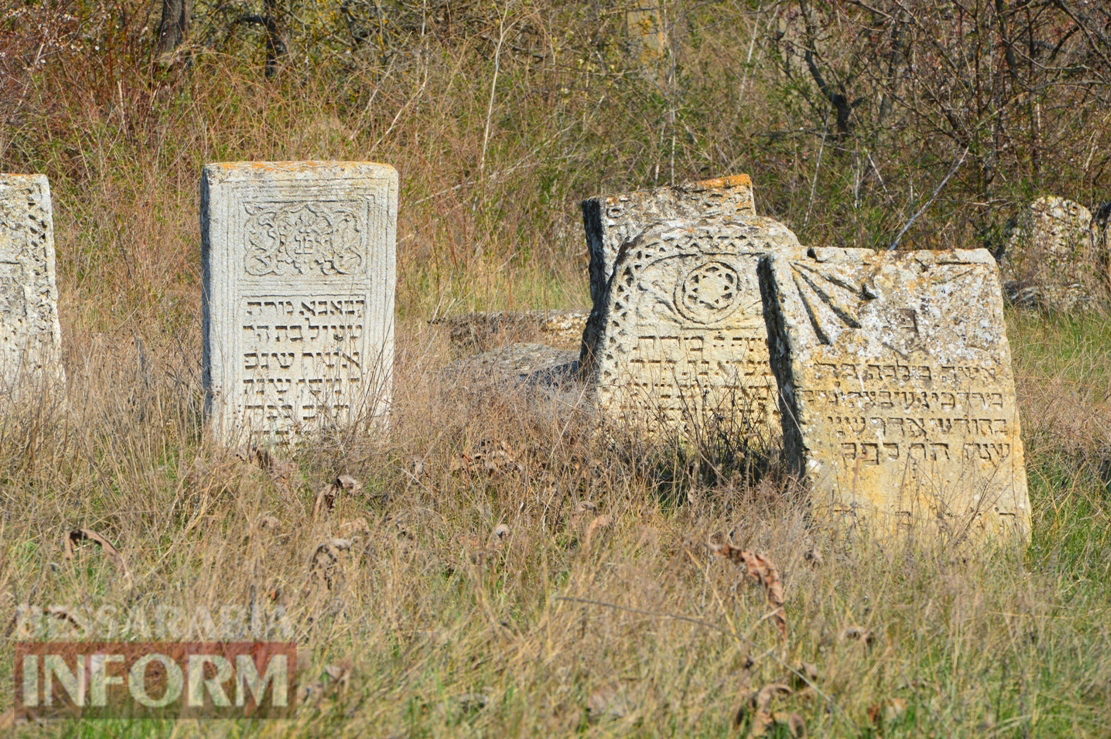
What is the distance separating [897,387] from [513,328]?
4.12m

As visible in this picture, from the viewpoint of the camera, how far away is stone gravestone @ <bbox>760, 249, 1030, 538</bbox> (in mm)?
3729

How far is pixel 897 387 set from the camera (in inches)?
149

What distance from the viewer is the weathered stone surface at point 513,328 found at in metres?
7.56

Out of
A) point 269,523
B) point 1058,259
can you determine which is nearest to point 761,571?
point 269,523

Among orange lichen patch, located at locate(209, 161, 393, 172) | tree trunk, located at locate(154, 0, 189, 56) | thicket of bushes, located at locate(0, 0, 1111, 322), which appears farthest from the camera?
tree trunk, located at locate(154, 0, 189, 56)

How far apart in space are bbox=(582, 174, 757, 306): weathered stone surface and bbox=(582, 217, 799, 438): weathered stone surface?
1.03 metres

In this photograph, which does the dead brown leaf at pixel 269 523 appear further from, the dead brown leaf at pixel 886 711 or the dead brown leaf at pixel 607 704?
the dead brown leaf at pixel 886 711

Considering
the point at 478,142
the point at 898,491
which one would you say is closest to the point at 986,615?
the point at 898,491

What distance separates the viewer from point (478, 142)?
10547mm

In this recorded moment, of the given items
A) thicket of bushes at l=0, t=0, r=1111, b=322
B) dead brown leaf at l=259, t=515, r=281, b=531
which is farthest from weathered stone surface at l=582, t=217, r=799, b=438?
thicket of bushes at l=0, t=0, r=1111, b=322

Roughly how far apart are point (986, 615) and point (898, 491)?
2.69 feet

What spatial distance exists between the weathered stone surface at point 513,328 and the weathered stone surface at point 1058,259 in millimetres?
3284

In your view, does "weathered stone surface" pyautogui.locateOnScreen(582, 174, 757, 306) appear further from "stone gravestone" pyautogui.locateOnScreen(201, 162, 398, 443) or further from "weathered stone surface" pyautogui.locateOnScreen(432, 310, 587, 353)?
"stone gravestone" pyautogui.locateOnScreen(201, 162, 398, 443)

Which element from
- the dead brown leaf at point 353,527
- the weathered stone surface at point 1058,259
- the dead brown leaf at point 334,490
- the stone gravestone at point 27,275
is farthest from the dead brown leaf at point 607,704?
the weathered stone surface at point 1058,259
